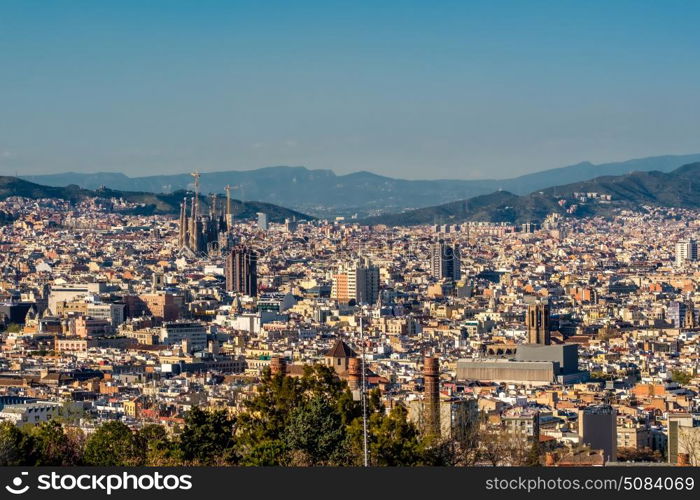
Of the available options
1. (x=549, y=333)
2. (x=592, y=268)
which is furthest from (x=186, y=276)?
(x=549, y=333)

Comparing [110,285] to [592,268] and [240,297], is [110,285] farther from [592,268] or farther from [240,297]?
[592,268]

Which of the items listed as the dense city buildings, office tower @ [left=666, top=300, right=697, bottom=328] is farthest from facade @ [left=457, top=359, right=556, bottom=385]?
office tower @ [left=666, top=300, right=697, bottom=328]

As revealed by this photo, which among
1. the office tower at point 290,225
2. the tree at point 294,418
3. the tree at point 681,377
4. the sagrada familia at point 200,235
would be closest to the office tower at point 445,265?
the sagrada familia at point 200,235

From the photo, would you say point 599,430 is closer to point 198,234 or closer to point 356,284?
point 356,284

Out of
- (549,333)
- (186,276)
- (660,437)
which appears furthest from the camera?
(186,276)

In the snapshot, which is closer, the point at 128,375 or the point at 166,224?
the point at 128,375

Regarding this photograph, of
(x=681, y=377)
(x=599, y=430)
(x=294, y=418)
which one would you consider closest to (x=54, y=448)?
(x=294, y=418)
